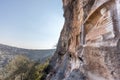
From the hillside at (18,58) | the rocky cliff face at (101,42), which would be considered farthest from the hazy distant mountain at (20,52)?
the rocky cliff face at (101,42)

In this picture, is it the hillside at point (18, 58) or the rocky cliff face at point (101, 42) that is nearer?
the rocky cliff face at point (101, 42)

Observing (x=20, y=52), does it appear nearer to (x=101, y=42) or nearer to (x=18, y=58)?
(x=18, y=58)

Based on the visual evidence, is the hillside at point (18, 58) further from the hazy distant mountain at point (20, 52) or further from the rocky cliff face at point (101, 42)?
the rocky cliff face at point (101, 42)

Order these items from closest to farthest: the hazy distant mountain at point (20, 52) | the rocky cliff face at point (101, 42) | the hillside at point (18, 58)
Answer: the rocky cliff face at point (101, 42) → the hillside at point (18, 58) → the hazy distant mountain at point (20, 52)

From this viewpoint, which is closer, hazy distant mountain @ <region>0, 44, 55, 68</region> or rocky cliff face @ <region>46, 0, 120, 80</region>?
rocky cliff face @ <region>46, 0, 120, 80</region>

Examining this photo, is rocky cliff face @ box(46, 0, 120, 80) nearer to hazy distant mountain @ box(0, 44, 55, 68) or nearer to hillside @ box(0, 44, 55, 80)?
hillside @ box(0, 44, 55, 80)

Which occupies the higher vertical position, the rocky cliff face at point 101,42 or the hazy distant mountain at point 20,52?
the hazy distant mountain at point 20,52

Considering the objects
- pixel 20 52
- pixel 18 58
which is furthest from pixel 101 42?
pixel 20 52

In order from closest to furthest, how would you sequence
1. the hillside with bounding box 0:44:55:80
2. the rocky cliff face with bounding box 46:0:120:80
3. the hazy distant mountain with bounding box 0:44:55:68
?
1. the rocky cliff face with bounding box 46:0:120:80
2. the hillside with bounding box 0:44:55:80
3. the hazy distant mountain with bounding box 0:44:55:68

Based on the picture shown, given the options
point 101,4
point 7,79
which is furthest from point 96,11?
point 7,79

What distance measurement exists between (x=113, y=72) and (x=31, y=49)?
164 ft

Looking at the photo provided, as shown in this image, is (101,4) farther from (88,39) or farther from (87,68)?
(87,68)

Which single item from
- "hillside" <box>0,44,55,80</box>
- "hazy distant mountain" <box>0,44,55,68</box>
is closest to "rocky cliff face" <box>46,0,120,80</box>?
"hillside" <box>0,44,55,80</box>

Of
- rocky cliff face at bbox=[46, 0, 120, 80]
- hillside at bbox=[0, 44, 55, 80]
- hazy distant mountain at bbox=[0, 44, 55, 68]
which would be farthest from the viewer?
hazy distant mountain at bbox=[0, 44, 55, 68]
